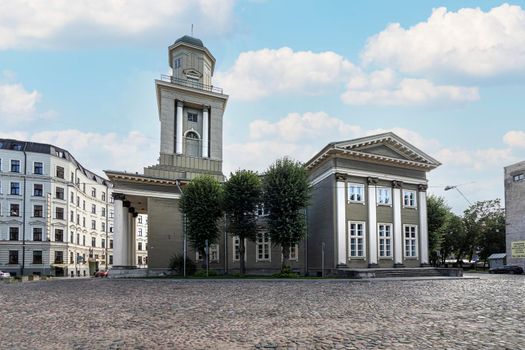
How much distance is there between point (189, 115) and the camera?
161ft

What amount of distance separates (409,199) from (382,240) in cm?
494

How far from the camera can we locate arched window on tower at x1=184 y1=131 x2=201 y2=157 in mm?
47903

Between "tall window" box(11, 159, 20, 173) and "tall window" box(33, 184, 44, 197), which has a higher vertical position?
"tall window" box(11, 159, 20, 173)

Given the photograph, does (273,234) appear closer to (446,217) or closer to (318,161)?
(318,161)

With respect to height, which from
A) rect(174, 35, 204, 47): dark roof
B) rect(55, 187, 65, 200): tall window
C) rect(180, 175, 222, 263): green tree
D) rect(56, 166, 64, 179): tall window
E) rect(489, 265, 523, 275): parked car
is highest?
rect(174, 35, 204, 47): dark roof

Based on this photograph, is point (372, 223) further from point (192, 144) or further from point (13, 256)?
point (13, 256)

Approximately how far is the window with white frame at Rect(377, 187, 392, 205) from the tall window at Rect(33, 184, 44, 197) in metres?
49.3

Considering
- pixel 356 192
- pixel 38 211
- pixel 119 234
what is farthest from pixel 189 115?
pixel 38 211

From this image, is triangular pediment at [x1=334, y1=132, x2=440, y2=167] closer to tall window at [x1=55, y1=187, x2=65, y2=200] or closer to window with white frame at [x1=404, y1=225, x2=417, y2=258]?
window with white frame at [x1=404, y1=225, x2=417, y2=258]

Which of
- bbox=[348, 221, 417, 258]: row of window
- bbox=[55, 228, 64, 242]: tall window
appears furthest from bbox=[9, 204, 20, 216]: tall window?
bbox=[348, 221, 417, 258]: row of window

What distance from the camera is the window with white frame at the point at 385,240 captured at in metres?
37.3

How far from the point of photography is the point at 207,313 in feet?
42.2

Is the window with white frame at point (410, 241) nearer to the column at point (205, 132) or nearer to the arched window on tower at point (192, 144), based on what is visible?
the column at point (205, 132)

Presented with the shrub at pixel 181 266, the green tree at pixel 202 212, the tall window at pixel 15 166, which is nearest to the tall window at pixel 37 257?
the tall window at pixel 15 166
